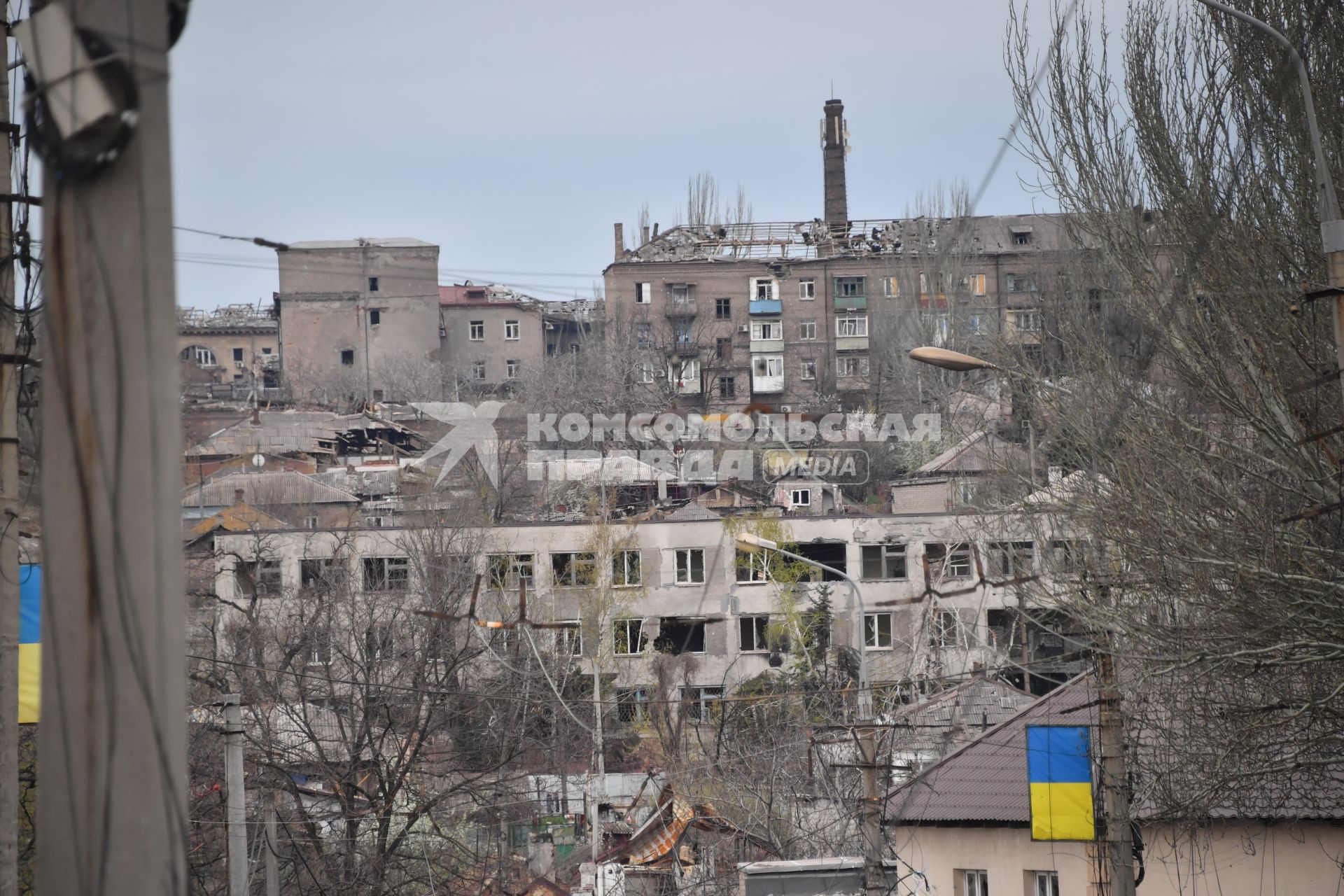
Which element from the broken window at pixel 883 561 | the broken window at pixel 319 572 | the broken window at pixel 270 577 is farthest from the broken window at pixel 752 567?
the broken window at pixel 270 577

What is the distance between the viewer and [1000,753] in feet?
55.3

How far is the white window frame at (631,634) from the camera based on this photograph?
3488 centimetres

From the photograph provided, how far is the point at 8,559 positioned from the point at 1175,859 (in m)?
13.1

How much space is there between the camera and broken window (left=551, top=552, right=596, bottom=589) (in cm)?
3538

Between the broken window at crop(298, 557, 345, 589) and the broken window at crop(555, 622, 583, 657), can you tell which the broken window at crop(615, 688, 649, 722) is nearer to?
the broken window at crop(555, 622, 583, 657)

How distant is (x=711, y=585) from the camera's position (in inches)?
1448

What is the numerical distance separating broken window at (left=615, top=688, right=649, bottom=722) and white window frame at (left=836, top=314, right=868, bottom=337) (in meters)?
30.3

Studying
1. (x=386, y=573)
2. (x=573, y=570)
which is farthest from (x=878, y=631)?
(x=386, y=573)

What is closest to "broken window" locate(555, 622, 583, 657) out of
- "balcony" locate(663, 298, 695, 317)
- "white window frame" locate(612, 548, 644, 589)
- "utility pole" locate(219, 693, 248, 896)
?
"white window frame" locate(612, 548, 644, 589)

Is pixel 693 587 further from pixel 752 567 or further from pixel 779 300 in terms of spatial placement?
pixel 779 300

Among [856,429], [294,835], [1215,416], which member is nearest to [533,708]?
[294,835]

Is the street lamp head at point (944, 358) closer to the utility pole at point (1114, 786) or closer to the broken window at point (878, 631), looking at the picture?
the utility pole at point (1114, 786)

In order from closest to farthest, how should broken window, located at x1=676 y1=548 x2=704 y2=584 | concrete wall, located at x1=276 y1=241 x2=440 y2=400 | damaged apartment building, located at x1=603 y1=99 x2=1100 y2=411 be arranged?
broken window, located at x1=676 y1=548 x2=704 y2=584
damaged apartment building, located at x1=603 y1=99 x2=1100 y2=411
concrete wall, located at x1=276 y1=241 x2=440 y2=400

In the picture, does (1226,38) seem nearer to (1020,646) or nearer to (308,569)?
(1020,646)
